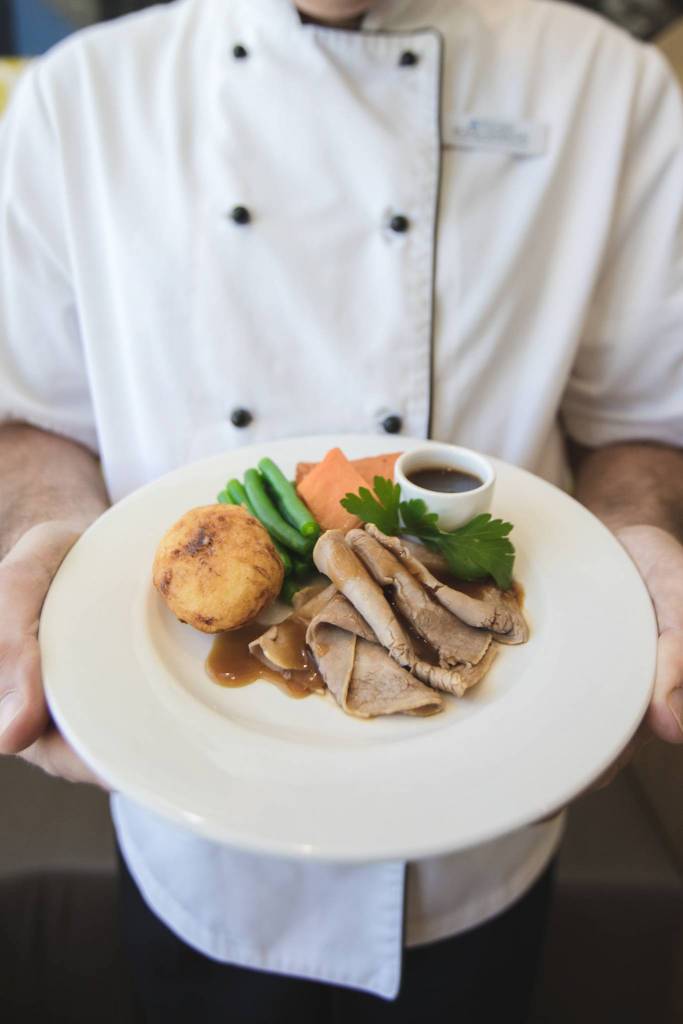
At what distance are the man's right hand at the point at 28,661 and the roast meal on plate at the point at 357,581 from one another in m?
0.19

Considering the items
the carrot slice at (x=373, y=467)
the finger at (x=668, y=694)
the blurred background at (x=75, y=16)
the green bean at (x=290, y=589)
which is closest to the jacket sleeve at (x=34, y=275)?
the carrot slice at (x=373, y=467)

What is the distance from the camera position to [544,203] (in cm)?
172

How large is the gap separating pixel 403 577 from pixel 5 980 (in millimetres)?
1970

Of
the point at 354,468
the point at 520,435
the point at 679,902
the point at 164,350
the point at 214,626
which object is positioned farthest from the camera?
the point at 679,902

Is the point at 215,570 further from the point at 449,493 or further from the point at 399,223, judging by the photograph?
the point at 399,223

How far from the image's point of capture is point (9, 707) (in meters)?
1.12

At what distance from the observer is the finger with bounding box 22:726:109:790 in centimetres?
119

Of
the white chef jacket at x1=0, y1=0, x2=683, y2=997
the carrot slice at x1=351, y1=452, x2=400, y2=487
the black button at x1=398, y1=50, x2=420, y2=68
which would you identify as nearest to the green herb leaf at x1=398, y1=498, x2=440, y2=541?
the carrot slice at x1=351, y1=452, x2=400, y2=487

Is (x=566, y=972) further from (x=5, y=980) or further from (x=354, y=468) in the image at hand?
(x=354, y=468)

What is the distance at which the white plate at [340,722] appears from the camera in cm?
97

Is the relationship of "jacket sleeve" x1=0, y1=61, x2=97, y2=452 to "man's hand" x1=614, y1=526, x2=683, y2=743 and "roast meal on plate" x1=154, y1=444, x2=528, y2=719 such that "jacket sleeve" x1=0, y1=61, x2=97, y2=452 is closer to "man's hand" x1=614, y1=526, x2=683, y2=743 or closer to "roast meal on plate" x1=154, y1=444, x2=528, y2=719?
"roast meal on plate" x1=154, y1=444, x2=528, y2=719

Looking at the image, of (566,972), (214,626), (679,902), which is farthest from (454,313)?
(566,972)

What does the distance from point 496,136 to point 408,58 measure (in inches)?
9.6

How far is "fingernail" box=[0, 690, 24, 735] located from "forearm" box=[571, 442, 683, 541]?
1.19 metres
